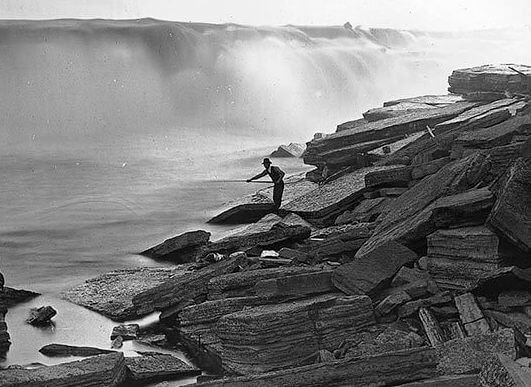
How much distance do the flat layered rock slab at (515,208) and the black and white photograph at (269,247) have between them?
0.01 m

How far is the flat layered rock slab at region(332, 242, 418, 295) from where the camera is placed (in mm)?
7176

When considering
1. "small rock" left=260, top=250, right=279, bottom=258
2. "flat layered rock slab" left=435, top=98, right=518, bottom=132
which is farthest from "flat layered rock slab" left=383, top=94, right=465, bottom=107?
"small rock" left=260, top=250, right=279, bottom=258

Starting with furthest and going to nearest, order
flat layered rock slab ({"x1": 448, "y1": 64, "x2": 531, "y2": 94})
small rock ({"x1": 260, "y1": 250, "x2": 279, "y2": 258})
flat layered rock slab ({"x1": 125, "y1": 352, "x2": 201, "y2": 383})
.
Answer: flat layered rock slab ({"x1": 448, "y1": 64, "x2": 531, "y2": 94}) → small rock ({"x1": 260, "y1": 250, "x2": 279, "y2": 258}) → flat layered rock slab ({"x1": 125, "y1": 352, "x2": 201, "y2": 383})

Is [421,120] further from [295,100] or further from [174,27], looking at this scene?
[174,27]

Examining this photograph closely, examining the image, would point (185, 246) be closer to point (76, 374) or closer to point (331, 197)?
point (331, 197)

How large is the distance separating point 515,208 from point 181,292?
134 inches

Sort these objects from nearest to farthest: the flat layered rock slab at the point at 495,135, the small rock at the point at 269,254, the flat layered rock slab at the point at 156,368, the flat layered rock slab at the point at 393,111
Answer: the flat layered rock slab at the point at 156,368
the small rock at the point at 269,254
the flat layered rock slab at the point at 495,135
the flat layered rock slab at the point at 393,111

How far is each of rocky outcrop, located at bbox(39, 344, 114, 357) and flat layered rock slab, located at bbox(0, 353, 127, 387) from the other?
0.83m

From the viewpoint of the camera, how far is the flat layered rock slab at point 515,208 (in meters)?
6.71

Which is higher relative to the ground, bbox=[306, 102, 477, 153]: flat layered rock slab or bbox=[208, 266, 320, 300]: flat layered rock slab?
bbox=[306, 102, 477, 153]: flat layered rock slab

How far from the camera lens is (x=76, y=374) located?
651 cm

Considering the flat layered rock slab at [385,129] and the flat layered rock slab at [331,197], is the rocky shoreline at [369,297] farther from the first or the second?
the flat layered rock slab at [385,129]

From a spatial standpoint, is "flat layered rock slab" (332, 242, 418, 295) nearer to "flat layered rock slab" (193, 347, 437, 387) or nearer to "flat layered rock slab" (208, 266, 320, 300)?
"flat layered rock slab" (208, 266, 320, 300)

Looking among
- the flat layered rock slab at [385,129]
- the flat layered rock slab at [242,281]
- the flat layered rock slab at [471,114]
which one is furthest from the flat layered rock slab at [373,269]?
the flat layered rock slab at [385,129]
